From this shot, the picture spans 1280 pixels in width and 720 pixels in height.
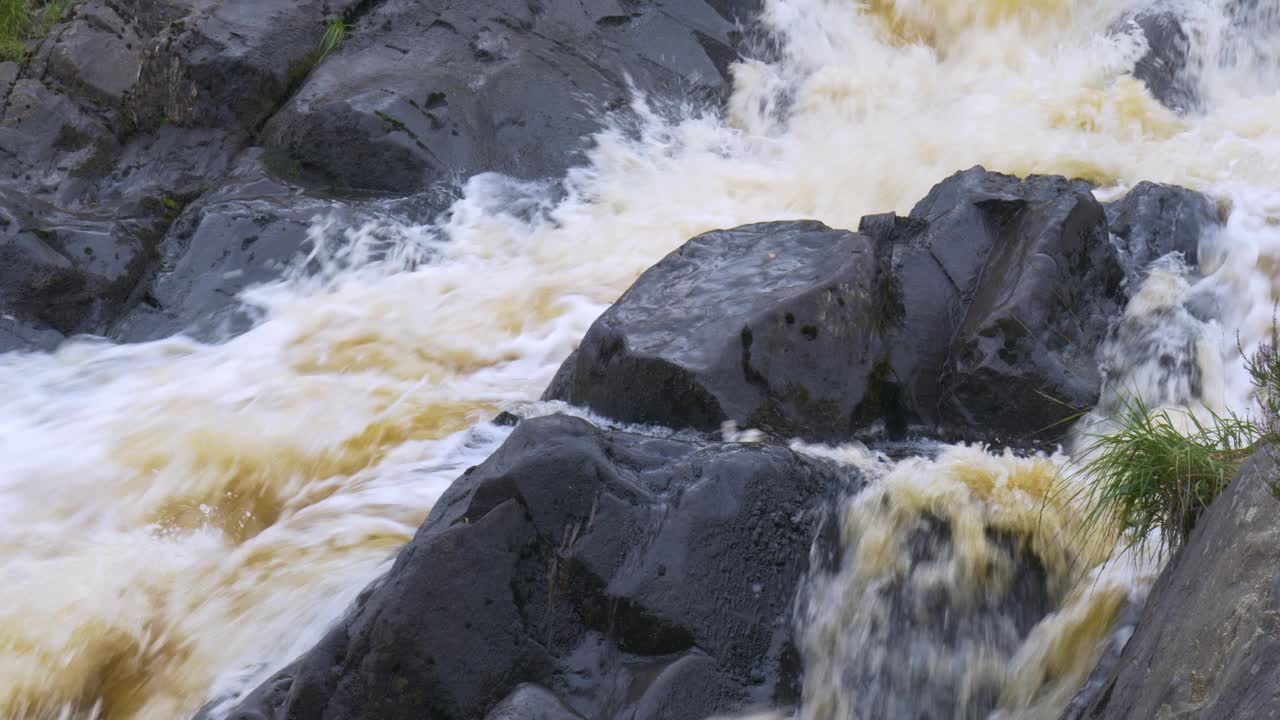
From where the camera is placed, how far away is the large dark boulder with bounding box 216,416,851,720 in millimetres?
3859

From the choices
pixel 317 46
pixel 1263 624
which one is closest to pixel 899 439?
pixel 1263 624

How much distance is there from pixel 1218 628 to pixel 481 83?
7.17 m

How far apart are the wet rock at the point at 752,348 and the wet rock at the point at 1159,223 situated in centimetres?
149

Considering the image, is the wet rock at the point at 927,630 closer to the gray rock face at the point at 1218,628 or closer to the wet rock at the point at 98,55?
the gray rock face at the point at 1218,628

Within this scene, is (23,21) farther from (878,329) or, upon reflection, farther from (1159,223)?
(1159,223)

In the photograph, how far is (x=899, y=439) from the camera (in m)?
5.30

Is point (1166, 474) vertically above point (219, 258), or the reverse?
point (1166, 474)

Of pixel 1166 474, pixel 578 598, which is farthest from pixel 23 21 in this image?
pixel 1166 474

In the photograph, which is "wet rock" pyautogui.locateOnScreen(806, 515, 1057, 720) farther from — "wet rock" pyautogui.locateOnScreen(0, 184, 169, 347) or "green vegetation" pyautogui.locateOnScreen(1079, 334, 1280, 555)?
"wet rock" pyautogui.locateOnScreen(0, 184, 169, 347)

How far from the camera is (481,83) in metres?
8.78

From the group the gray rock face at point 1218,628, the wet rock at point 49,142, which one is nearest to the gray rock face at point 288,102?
the wet rock at point 49,142

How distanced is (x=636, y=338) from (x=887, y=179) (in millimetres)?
3562

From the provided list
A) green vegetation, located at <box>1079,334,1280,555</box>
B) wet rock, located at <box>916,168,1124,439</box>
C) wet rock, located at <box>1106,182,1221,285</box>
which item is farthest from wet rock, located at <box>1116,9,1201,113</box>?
green vegetation, located at <box>1079,334,1280,555</box>

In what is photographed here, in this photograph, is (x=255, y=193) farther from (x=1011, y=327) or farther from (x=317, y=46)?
(x=1011, y=327)
